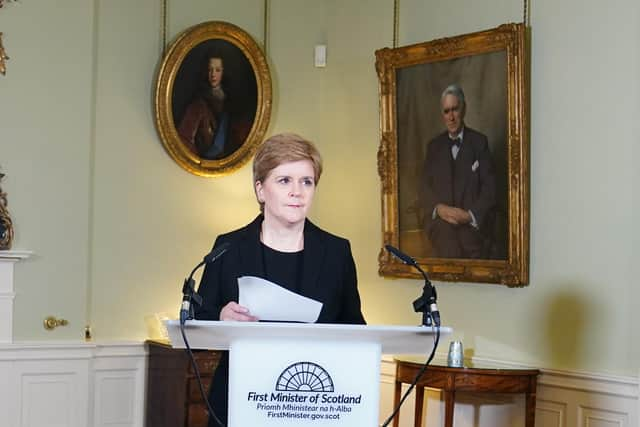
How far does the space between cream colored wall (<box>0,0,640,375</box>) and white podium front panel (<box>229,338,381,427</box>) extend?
328 centimetres

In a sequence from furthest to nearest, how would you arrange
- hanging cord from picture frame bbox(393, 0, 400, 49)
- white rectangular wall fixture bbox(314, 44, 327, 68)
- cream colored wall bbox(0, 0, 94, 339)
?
white rectangular wall fixture bbox(314, 44, 327, 68)
hanging cord from picture frame bbox(393, 0, 400, 49)
cream colored wall bbox(0, 0, 94, 339)

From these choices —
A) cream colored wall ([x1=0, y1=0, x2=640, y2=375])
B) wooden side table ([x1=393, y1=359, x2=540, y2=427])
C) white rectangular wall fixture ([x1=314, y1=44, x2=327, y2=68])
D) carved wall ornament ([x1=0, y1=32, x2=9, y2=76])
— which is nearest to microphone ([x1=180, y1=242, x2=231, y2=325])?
wooden side table ([x1=393, y1=359, x2=540, y2=427])

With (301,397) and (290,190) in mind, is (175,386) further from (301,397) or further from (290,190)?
(301,397)

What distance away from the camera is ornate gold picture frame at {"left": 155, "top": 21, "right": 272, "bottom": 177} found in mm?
7816

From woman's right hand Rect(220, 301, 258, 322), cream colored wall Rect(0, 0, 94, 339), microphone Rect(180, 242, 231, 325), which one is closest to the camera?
microphone Rect(180, 242, 231, 325)

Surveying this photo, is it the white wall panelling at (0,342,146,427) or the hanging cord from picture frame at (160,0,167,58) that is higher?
the hanging cord from picture frame at (160,0,167,58)

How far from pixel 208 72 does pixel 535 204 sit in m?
2.67

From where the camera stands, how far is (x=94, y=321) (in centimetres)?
743

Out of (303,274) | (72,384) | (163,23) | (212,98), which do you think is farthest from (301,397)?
(163,23)

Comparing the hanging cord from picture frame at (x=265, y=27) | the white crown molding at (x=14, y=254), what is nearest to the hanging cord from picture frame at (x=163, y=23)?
the hanging cord from picture frame at (x=265, y=27)

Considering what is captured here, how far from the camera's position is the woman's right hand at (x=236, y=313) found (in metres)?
3.76

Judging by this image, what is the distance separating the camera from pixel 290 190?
158 inches

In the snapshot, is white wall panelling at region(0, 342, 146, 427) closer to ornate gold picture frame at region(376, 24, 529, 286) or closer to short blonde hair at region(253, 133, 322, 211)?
ornate gold picture frame at region(376, 24, 529, 286)

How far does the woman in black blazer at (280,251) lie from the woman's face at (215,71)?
4.03 m
